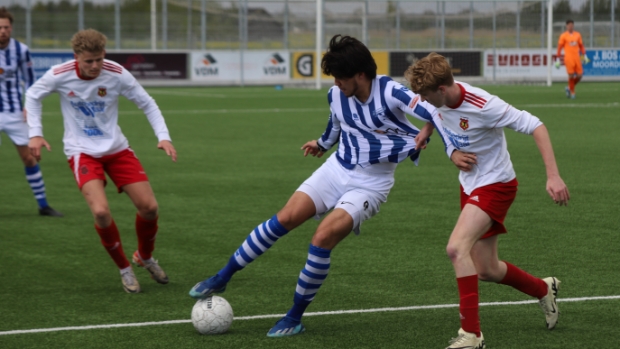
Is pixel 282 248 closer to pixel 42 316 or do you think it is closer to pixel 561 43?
pixel 42 316

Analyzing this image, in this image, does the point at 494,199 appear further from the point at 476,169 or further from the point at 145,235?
the point at 145,235

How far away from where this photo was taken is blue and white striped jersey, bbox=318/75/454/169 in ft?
18.3

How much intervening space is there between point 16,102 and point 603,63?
112ft

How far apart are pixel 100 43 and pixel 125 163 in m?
0.89

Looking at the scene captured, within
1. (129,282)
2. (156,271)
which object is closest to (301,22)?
(156,271)

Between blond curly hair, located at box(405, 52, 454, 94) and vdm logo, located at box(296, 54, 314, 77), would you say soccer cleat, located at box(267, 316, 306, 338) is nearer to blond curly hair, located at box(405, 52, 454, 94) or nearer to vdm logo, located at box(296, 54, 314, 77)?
blond curly hair, located at box(405, 52, 454, 94)

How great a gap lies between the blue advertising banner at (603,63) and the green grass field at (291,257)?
25699mm

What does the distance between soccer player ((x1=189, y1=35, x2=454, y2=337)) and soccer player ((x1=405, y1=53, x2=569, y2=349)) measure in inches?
7.4

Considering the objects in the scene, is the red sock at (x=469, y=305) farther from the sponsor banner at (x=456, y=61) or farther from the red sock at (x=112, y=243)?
the sponsor banner at (x=456, y=61)

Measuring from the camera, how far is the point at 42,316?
235 inches

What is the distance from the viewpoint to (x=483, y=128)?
16.8 ft

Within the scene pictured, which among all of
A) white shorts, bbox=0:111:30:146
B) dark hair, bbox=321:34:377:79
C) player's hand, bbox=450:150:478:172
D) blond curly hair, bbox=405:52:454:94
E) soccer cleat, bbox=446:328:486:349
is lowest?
soccer cleat, bbox=446:328:486:349

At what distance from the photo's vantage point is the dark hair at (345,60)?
17.8 ft

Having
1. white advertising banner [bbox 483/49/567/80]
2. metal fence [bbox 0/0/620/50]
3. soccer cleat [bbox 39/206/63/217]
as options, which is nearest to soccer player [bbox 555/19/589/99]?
white advertising banner [bbox 483/49/567/80]
